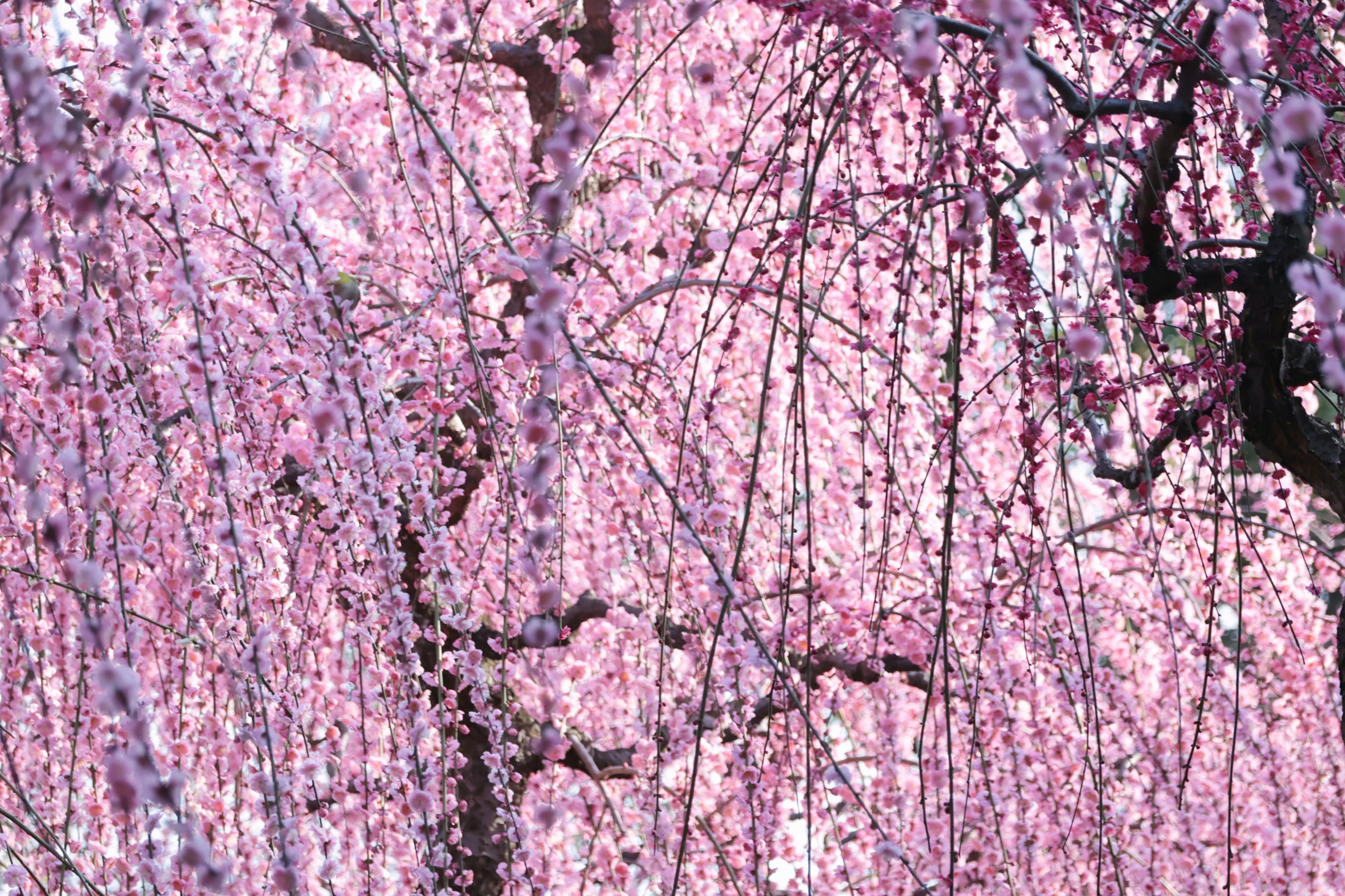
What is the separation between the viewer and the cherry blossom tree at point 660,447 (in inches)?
57.6

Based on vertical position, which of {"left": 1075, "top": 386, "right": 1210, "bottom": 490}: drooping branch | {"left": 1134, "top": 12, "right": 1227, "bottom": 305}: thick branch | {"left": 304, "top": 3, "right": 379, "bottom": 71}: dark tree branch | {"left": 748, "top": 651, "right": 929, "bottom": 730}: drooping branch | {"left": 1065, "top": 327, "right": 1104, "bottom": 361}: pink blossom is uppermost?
{"left": 304, "top": 3, "right": 379, "bottom": 71}: dark tree branch

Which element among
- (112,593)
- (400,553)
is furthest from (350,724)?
(400,553)

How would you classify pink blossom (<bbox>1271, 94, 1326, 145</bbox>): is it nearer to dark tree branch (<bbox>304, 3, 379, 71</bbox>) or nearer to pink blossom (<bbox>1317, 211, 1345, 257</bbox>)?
pink blossom (<bbox>1317, 211, 1345, 257</bbox>)

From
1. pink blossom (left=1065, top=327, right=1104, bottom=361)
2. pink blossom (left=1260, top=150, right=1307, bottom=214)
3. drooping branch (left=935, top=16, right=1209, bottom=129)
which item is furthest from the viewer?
drooping branch (left=935, top=16, right=1209, bottom=129)

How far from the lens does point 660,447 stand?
142 inches

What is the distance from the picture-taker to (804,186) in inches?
55.7

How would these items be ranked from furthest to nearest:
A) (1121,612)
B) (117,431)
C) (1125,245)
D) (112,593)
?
1. (1121,612)
2. (112,593)
3. (117,431)
4. (1125,245)

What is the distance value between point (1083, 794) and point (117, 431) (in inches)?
88.6

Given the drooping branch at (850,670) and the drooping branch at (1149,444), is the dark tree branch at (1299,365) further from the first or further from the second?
the drooping branch at (850,670)

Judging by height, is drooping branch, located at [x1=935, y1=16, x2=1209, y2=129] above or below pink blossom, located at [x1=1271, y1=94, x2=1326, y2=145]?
above

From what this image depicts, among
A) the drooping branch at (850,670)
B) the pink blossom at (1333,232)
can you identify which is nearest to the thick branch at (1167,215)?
the pink blossom at (1333,232)

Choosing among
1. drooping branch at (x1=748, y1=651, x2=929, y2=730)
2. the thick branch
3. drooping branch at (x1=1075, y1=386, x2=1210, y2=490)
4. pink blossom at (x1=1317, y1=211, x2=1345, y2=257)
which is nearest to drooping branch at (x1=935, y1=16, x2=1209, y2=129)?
the thick branch

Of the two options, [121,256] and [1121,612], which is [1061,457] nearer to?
[121,256]

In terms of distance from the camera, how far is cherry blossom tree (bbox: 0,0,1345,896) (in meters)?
1.46
